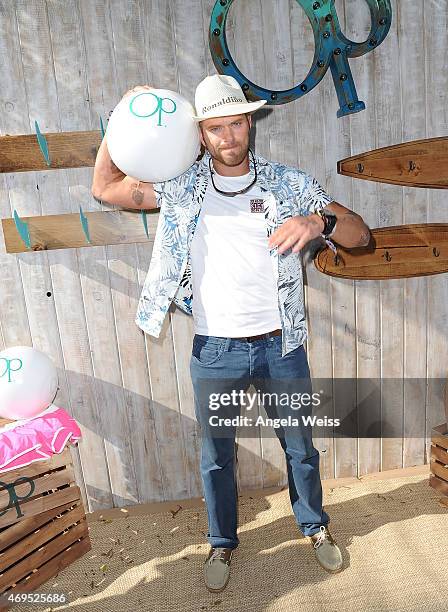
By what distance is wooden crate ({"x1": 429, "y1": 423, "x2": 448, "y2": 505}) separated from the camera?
3020 mm

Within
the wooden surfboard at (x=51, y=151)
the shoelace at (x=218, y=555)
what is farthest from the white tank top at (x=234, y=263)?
the shoelace at (x=218, y=555)

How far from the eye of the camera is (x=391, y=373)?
3211 millimetres

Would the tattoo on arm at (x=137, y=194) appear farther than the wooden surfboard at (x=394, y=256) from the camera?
No

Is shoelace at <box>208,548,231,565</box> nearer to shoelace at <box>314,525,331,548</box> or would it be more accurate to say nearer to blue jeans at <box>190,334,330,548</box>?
blue jeans at <box>190,334,330,548</box>

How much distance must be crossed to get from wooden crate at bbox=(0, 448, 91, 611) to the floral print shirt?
0.90 metres

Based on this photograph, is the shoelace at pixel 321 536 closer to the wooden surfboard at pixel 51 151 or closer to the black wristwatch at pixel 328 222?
the black wristwatch at pixel 328 222

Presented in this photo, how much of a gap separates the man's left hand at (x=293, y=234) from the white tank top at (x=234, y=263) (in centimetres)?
18

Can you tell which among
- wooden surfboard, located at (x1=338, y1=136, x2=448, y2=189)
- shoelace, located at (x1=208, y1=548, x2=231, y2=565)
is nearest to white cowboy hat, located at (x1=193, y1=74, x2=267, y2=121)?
wooden surfboard, located at (x1=338, y1=136, x2=448, y2=189)

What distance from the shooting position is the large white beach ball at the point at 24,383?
93.6 inches

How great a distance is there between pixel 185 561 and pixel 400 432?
4.66ft

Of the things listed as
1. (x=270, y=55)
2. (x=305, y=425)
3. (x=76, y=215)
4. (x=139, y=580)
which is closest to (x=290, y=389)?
(x=305, y=425)

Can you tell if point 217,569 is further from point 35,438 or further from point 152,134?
point 152,134

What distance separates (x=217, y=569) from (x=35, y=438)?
1.01 metres

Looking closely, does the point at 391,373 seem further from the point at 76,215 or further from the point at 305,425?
the point at 76,215
